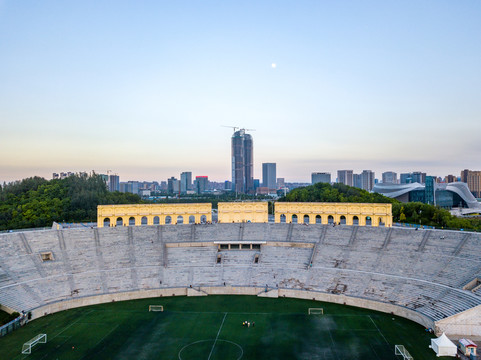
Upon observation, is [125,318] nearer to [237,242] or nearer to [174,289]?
[174,289]

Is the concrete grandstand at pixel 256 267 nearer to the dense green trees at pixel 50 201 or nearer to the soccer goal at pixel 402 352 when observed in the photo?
the soccer goal at pixel 402 352

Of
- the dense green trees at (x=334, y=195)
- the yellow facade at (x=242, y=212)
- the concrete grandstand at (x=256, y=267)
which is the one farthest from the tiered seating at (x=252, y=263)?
the dense green trees at (x=334, y=195)

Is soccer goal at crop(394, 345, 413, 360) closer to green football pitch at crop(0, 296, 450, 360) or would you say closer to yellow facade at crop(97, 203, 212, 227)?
green football pitch at crop(0, 296, 450, 360)

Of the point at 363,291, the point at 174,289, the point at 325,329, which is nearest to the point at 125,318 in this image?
the point at 174,289

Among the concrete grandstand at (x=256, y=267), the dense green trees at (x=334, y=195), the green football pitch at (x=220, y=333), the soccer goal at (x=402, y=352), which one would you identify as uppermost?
the dense green trees at (x=334, y=195)

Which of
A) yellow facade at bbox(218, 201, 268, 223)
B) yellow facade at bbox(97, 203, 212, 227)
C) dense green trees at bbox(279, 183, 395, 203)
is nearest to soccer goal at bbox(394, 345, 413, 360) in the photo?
yellow facade at bbox(218, 201, 268, 223)
